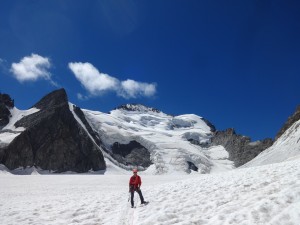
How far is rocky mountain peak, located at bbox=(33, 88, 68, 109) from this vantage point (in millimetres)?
122812

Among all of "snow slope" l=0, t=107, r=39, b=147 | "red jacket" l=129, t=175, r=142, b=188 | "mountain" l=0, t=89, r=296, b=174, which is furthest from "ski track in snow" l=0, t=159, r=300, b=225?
"snow slope" l=0, t=107, r=39, b=147

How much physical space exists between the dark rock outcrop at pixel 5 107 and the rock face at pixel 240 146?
91.2m

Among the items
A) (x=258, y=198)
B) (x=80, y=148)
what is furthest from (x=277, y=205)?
(x=80, y=148)

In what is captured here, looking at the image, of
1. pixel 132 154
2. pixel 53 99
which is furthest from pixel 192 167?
pixel 53 99

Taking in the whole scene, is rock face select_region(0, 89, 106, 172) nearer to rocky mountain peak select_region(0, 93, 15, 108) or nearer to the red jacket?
rocky mountain peak select_region(0, 93, 15, 108)

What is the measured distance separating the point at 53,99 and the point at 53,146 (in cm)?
2914

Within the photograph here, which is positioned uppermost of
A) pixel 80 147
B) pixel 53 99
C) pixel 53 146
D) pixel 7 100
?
pixel 53 99

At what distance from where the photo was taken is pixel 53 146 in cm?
10038

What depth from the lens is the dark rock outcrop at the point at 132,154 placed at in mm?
126025

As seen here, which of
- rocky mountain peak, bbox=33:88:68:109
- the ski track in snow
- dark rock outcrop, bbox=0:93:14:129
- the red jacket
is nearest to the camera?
the ski track in snow

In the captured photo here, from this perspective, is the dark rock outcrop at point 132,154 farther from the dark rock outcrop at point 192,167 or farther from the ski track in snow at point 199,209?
the ski track in snow at point 199,209

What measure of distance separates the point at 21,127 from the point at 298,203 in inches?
4202

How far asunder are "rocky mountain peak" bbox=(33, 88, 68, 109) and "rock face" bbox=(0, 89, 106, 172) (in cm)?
810

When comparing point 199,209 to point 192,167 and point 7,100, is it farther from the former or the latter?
point 7,100
